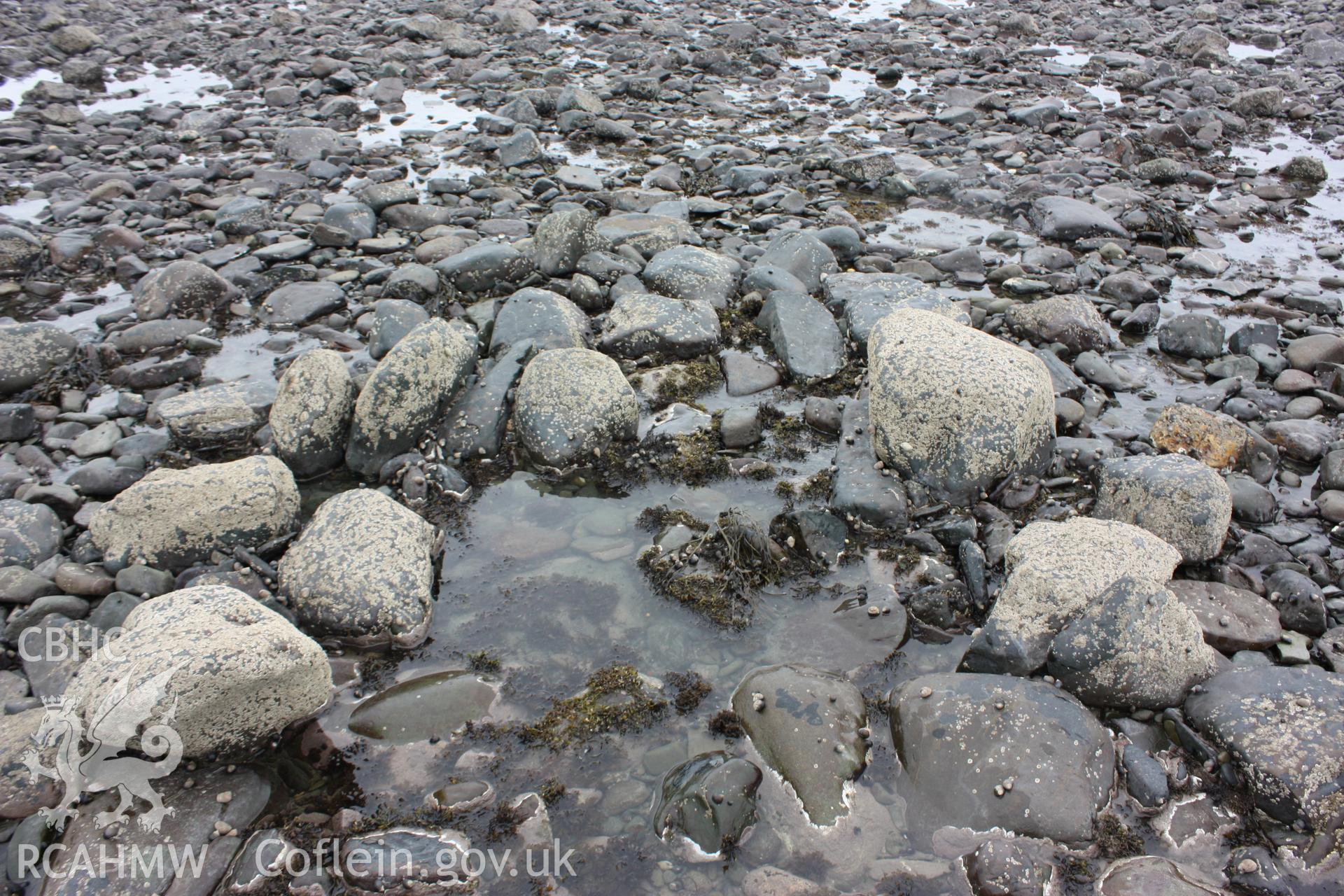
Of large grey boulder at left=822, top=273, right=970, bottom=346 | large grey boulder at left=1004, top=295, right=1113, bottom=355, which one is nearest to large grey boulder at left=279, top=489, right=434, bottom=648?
large grey boulder at left=822, top=273, right=970, bottom=346

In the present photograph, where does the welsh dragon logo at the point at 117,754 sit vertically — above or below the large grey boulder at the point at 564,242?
below

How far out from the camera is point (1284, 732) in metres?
4.20

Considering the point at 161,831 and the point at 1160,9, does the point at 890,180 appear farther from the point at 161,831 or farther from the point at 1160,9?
the point at 1160,9

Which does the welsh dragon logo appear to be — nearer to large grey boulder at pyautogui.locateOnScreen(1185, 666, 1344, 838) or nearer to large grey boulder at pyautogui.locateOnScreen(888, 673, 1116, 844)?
large grey boulder at pyautogui.locateOnScreen(888, 673, 1116, 844)

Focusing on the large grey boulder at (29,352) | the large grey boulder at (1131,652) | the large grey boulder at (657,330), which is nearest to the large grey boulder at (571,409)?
the large grey boulder at (657,330)

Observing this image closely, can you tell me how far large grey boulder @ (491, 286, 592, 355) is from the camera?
293 inches

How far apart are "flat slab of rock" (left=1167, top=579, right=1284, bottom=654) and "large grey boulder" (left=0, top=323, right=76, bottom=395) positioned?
8.70 meters

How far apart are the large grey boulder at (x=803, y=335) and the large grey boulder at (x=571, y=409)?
5.40 ft

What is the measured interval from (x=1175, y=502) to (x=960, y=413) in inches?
55.8

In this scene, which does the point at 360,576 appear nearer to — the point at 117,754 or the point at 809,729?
the point at 117,754

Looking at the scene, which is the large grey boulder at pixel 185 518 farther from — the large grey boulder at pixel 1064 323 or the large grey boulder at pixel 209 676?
the large grey boulder at pixel 1064 323

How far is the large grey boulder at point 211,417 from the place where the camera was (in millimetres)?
6586

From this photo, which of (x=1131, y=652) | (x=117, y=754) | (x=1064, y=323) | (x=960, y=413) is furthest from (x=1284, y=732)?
(x=117, y=754)

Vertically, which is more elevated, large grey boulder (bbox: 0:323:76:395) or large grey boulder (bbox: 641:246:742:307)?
large grey boulder (bbox: 641:246:742:307)
